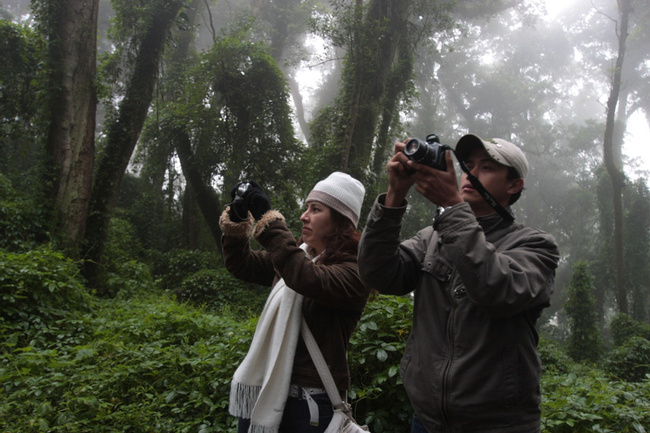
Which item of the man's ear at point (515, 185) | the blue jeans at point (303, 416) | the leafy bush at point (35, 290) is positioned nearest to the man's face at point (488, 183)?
the man's ear at point (515, 185)

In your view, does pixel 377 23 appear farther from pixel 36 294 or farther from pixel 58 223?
pixel 36 294

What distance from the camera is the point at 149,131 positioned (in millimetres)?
13484

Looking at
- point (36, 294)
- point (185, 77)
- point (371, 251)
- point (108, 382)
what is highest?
point (185, 77)

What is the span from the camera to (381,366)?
3.15m

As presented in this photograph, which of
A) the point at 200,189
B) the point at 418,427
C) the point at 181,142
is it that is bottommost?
the point at 418,427

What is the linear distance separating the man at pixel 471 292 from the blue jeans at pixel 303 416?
398mm

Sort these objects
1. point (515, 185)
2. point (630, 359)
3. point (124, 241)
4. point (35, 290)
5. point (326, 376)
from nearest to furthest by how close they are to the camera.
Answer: point (515, 185), point (326, 376), point (35, 290), point (630, 359), point (124, 241)

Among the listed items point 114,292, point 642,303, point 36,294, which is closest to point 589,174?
point 642,303

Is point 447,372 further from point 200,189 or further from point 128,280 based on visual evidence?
point 200,189

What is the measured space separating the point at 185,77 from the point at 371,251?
13704 mm

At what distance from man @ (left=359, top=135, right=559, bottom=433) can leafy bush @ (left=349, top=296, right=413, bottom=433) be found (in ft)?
4.43

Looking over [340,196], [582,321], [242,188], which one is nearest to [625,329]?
[582,321]

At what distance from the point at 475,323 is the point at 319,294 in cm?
65

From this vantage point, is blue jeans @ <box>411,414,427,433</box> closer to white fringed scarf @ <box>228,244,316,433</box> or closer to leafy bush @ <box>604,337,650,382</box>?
white fringed scarf @ <box>228,244,316,433</box>
